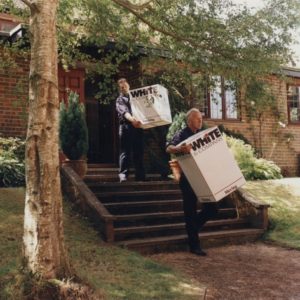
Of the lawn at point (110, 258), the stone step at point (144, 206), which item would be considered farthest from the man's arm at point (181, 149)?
the stone step at point (144, 206)

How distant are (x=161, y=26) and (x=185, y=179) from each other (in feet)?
8.56

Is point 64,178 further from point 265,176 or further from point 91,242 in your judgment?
point 265,176

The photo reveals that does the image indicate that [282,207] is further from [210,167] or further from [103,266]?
[103,266]

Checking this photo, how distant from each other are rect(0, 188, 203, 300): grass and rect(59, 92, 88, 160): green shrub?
1773mm

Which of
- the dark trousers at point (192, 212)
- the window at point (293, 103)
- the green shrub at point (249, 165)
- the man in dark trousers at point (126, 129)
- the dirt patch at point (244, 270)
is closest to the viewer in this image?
the dirt patch at point (244, 270)

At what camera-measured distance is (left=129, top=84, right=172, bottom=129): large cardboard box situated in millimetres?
7508

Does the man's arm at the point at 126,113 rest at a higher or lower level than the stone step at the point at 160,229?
higher

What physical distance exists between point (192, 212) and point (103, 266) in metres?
1.43

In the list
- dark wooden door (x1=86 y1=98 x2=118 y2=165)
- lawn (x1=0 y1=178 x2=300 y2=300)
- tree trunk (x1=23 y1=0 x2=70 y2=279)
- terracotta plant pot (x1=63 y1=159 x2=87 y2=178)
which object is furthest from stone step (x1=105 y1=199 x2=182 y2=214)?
dark wooden door (x1=86 y1=98 x2=118 y2=165)

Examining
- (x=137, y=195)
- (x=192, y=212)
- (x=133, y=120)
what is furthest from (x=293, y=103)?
(x=192, y=212)

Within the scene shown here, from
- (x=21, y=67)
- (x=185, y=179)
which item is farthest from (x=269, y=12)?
A: (x=21, y=67)

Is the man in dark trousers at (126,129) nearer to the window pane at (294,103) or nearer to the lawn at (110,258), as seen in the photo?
the lawn at (110,258)

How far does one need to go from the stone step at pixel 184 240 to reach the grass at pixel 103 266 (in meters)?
0.39

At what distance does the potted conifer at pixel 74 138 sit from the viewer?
8383 mm
